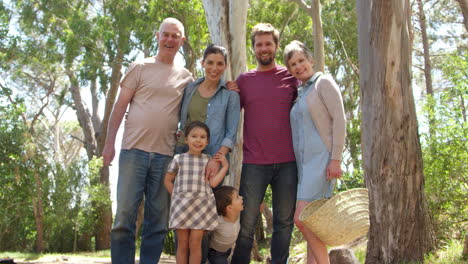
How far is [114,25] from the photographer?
13.7 meters

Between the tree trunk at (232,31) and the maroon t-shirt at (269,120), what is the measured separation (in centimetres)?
321

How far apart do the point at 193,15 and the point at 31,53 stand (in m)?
6.81

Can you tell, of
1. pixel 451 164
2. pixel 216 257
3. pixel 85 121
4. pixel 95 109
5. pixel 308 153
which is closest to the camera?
pixel 308 153

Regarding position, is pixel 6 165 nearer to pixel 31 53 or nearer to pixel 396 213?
pixel 31 53

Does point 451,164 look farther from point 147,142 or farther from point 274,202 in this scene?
point 147,142

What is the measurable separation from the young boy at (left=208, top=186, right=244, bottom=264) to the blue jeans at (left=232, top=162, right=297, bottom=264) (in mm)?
50

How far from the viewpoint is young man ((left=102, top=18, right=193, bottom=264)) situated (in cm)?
396

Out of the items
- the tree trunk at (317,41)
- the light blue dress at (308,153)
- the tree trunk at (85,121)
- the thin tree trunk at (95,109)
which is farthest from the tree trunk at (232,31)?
the thin tree trunk at (95,109)

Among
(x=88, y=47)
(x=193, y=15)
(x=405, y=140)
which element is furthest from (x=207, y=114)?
(x=88, y=47)

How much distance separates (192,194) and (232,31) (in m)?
3.92

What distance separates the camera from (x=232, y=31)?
7.28 meters

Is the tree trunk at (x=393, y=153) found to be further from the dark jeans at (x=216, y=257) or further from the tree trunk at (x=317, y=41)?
the tree trunk at (x=317, y=41)

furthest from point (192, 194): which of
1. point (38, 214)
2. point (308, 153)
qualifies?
point (38, 214)

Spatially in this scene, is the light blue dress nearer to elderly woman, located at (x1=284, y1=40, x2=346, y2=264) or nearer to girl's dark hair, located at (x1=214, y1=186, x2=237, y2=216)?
elderly woman, located at (x1=284, y1=40, x2=346, y2=264)
